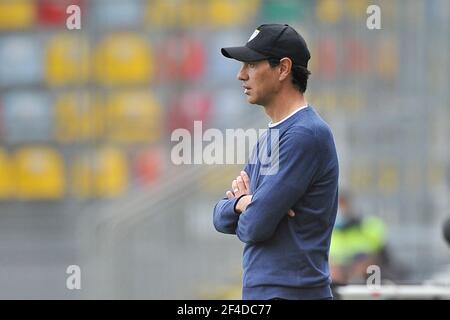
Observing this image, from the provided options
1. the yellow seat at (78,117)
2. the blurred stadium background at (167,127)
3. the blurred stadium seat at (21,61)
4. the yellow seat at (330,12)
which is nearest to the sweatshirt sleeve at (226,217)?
the blurred stadium background at (167,127)

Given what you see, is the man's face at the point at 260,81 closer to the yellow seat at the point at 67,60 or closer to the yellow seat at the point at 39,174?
the yellow seat at the point at 67,60

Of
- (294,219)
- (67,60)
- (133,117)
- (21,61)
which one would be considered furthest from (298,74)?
(21,61)

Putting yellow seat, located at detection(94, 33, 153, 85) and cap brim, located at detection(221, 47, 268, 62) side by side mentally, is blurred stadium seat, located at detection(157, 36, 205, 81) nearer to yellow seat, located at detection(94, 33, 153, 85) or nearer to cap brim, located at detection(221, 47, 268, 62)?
yellow seat, located at detection(94, 33, 153, 85)

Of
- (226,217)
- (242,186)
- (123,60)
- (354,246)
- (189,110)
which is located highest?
(123,60)

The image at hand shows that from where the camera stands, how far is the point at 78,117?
12.9 meters

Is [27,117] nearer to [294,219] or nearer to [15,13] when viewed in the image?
[15,13]

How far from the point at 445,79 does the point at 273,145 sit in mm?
6783

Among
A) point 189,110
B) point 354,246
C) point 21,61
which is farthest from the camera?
point 21,61

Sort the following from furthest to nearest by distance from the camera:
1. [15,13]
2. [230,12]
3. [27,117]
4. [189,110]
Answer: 1. [15,13]
2. [27,117]
3. [230,12]
4. [189,110]

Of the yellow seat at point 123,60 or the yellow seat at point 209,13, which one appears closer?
the yellow seat at point 209,13

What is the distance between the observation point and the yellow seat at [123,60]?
12.6 m

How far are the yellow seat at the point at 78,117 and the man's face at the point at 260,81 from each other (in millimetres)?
8469

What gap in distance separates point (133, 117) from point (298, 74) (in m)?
8.56

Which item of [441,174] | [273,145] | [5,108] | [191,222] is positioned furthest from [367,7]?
[273,145]
